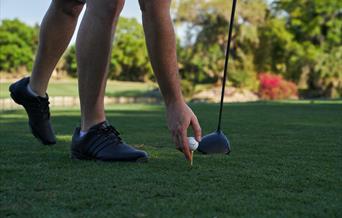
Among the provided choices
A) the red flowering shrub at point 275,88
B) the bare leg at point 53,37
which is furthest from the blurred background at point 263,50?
the bare leg at point 53,37

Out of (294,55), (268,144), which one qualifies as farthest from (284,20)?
(268,144)

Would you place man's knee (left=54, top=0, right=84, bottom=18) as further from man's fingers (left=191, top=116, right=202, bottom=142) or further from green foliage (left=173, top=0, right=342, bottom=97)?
green foliage (left=173, top=0, right=342, bottom=97)

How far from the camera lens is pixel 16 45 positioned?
53.8 m

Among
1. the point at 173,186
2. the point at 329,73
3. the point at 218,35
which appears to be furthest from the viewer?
the point at 218,35

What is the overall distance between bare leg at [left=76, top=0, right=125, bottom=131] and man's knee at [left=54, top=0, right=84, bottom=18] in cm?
28

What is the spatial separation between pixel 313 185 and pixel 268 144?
1581mm

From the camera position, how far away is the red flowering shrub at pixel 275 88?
3600 cm

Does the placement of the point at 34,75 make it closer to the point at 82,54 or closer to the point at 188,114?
the point at 82,54

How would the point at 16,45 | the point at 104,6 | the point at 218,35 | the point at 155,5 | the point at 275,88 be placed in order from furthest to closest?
the point at 16,45 < the point at 218,35 < the point at 275,88 < the point at 104,6 < the point at 155,5

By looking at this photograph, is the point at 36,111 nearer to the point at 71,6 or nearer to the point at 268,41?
the point at 71,6

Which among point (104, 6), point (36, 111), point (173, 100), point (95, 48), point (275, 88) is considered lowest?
point (275, 88)

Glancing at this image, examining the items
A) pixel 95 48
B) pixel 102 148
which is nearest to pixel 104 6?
pixel 95 48

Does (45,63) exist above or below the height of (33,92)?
above

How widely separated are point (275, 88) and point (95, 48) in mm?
35119
